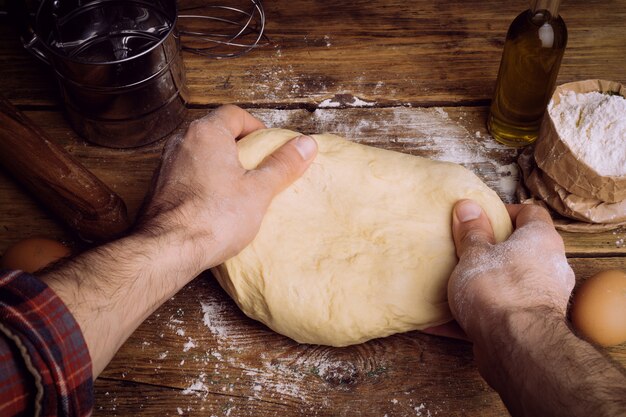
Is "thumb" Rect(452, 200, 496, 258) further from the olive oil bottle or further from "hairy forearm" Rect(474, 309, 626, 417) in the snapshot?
the olive oil bottle

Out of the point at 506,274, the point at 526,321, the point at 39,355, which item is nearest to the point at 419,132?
the point at 506,274

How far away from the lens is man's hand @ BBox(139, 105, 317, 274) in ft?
3.94

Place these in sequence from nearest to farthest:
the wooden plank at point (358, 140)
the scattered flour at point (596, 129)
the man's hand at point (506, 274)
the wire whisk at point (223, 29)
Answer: the man's hand at point (506, 274) → the scattered flour at point (596, 129) → the wooden plank at point (358, 140) → the wire whisk at point (223, 29)

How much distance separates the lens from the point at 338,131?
5.65 ft

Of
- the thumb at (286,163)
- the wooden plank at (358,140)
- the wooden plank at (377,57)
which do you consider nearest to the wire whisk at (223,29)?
the wooden plank at (377,57)

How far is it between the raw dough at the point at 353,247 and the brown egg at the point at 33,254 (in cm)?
39

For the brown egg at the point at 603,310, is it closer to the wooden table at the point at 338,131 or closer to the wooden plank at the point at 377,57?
the wooden table at the point at 338,131

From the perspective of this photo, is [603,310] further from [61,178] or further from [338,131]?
[61,178]

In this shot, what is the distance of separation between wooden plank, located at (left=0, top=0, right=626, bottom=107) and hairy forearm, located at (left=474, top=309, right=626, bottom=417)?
0.90 metres

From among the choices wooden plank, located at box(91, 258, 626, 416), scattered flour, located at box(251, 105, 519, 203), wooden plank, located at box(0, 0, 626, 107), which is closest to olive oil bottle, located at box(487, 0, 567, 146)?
scattered flour, located at box(251, 105, 519, 203)

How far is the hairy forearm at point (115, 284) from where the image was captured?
0.99 m

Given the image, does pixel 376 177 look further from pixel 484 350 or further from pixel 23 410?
pixel 23 410

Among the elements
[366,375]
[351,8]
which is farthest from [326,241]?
[351,8]

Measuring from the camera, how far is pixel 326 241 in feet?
4.39
